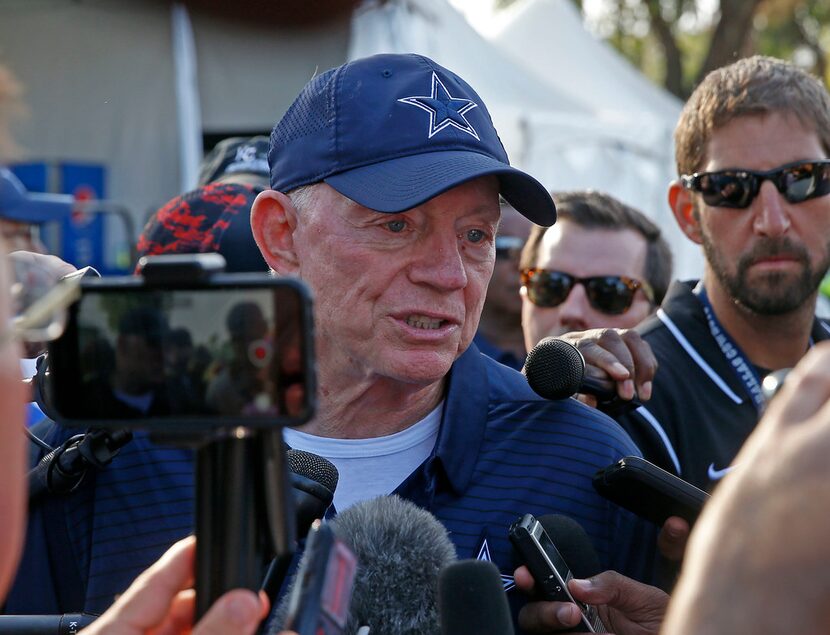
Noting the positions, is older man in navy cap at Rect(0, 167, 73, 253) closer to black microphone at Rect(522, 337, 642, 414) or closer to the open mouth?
the open mouth

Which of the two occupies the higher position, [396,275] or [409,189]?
[409,189]

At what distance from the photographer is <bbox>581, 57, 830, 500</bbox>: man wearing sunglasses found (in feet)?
11.1

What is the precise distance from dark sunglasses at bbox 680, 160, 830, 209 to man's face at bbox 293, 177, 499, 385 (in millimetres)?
1182

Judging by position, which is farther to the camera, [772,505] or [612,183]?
[612,183]

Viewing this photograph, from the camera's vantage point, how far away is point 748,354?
3473 mm

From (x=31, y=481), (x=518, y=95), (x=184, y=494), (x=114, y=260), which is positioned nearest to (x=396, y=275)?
(x=184, y=494)

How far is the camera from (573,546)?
2053mm

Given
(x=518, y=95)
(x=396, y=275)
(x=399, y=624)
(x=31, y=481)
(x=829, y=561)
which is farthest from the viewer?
(x=518, y=95)

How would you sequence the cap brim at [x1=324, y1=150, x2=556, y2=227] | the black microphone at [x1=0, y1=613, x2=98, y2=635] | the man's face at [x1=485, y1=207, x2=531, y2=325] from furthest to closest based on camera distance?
the man's face at [x1=485, y1=207, x2=531, y2=325] < the cap brim at [x1=324, y1=150, x2=556, y2=227] < the black microphone at [x1=0, y1=613, x2=98, y2=635]

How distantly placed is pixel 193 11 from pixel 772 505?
1052cm

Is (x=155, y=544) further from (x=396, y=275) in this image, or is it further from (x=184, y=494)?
(x=396, y=275)

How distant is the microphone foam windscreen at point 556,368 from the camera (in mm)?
2396

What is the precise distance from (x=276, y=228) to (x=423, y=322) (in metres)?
Result: 0.39

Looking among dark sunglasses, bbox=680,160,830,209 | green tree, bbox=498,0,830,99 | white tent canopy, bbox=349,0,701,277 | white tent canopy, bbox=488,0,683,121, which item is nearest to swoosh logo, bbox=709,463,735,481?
dark sunglasses, bbox=680,160,830,209
